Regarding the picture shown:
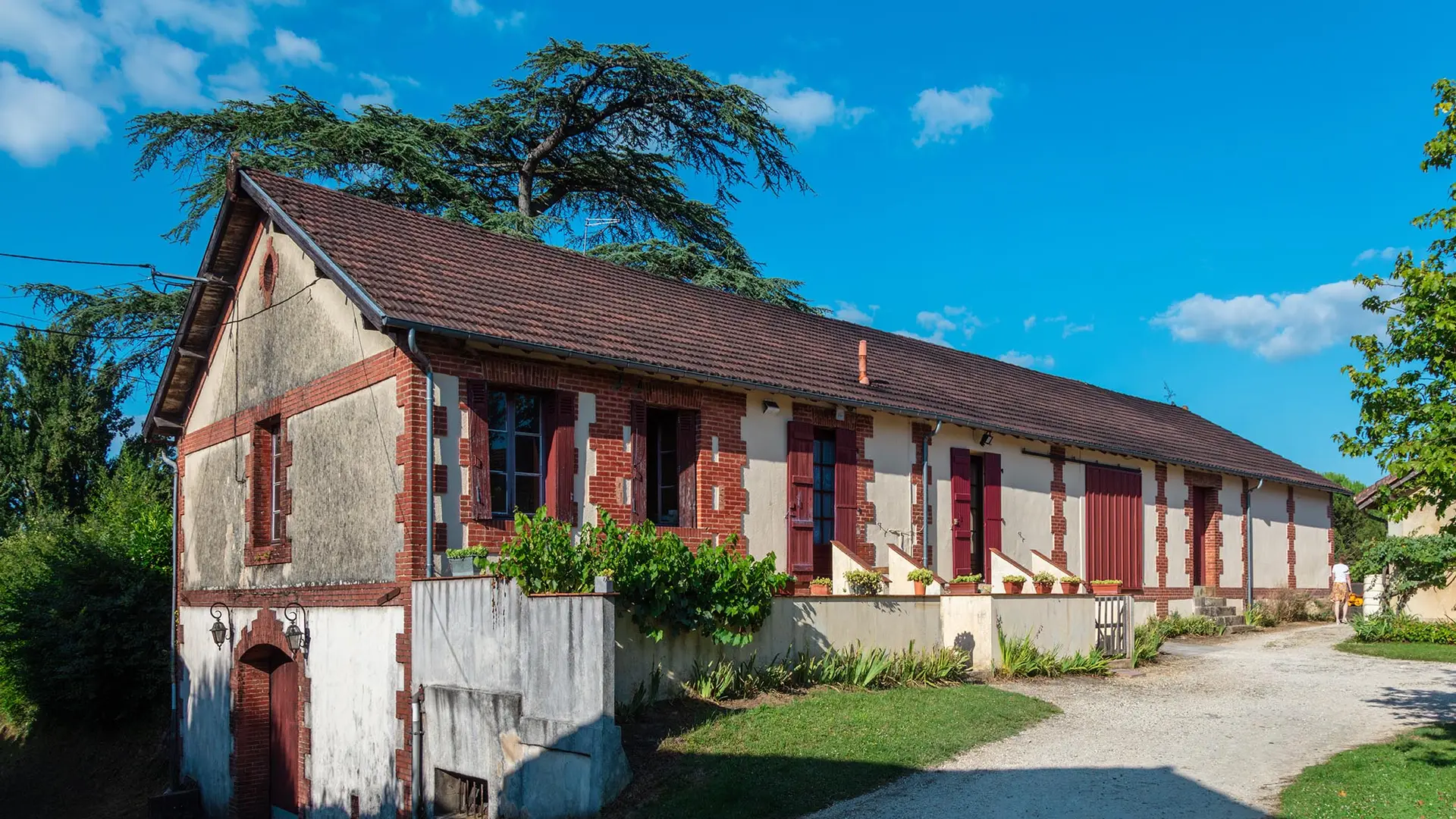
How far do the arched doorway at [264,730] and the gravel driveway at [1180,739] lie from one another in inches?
357

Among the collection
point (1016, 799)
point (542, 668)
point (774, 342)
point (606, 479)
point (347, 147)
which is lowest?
point (1016, 799)

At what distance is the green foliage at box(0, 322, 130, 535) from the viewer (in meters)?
30.0

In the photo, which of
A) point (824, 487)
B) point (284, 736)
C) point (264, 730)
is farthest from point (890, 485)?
point (264, 730)

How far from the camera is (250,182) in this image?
49.7 ft

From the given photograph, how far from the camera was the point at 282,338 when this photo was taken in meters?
15.6

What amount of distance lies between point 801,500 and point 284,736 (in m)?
7.51

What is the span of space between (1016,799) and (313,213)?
10.7m

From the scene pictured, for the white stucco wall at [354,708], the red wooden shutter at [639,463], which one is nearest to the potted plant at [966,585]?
the red wooden shutter at [639,463]

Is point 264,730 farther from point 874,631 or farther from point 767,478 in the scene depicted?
point 874,631

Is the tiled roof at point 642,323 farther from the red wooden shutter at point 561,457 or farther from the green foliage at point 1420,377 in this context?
the green foliage at point 1420,377

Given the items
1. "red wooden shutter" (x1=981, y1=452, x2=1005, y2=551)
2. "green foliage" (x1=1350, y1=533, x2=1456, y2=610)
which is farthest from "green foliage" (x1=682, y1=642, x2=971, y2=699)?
"green foliage" (x1=1350, y1=533, x2=1456, y2=610)

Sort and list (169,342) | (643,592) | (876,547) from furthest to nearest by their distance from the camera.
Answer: (169,342) → (876,547) → (643,592)

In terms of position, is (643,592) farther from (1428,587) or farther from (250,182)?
(1428,587)

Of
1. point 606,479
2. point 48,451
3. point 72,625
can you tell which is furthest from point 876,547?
point 48,451
